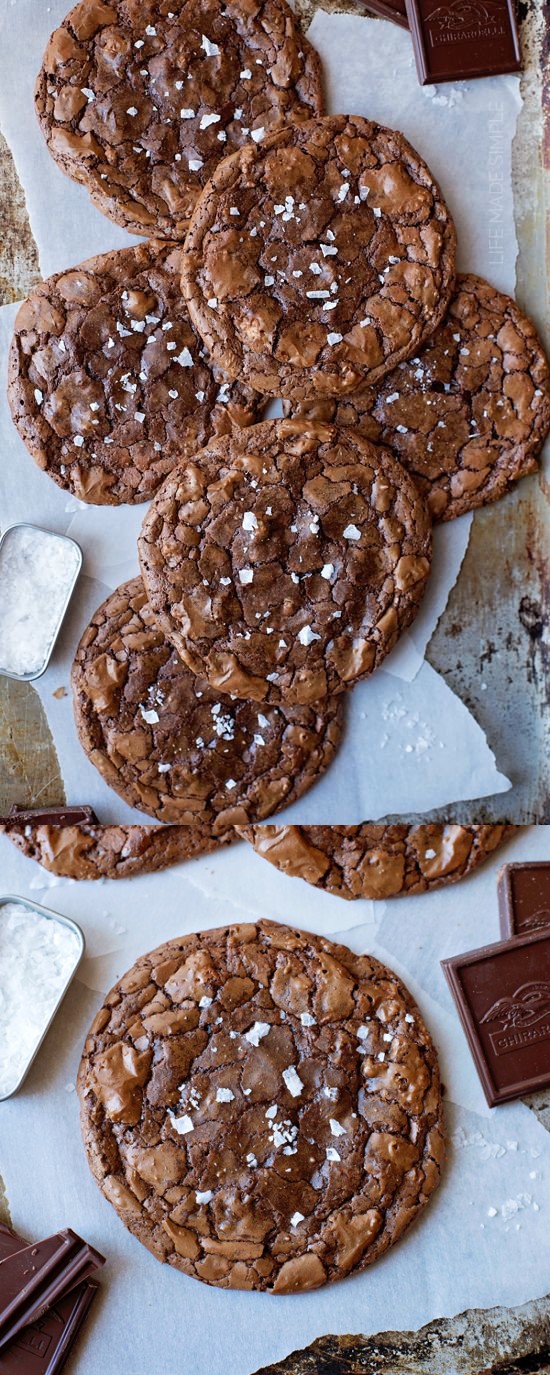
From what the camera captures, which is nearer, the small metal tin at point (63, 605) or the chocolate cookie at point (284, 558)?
the chocolate cookie at point (284, 558)

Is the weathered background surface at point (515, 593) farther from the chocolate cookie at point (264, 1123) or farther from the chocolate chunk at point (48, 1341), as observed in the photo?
the chocolate cookie at point (264, 1123)

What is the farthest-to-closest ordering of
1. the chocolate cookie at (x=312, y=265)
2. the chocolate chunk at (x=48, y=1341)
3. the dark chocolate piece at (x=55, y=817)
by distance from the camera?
1. the dark chocolate piece at (x=55, y=817)
2. the chocolate chunk at (x=48, y=1341)
3. the chocolate cookie at (x=312, y=265)

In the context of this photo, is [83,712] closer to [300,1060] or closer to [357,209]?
[300,1060]

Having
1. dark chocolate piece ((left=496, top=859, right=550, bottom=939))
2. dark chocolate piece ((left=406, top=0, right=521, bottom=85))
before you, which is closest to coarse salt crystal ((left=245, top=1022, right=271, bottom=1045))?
dark chocolate piece ((left=496, top=859, right=550, bottom=939))

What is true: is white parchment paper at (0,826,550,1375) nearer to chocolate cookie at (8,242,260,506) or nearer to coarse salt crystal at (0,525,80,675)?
coarse salt crystal at (0,525,80,675)

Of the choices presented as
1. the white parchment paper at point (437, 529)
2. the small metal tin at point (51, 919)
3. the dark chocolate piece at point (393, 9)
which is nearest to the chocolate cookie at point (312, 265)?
the white parchment paper at point (437, 529)

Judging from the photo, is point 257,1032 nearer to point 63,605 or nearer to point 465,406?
point 63,605
